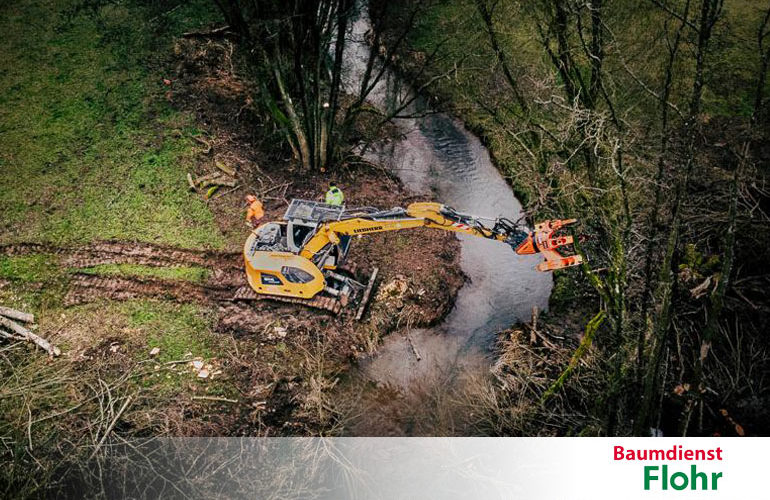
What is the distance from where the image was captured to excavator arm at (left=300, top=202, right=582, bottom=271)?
7.93 meters

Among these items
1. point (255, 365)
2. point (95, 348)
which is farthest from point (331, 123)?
point (95, 348)

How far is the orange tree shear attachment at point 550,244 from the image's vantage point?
7.80 meters

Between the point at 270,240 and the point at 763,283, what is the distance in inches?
305

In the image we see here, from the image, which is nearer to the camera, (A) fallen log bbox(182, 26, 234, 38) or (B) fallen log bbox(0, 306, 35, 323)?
(B) fallen log bbox(0, 306, 35, 323)

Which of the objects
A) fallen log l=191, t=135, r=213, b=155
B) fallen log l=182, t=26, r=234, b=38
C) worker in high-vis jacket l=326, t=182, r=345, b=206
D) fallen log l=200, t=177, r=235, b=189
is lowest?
worker in high-vis jacket l=326, t=182, r=345, b=206

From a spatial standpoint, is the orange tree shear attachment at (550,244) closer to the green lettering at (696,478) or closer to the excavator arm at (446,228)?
the excavator arm at (446,228)

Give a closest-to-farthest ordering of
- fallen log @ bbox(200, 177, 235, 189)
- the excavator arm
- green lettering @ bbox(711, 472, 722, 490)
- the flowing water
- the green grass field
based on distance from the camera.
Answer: green lettering @ bbox(711, 472, 722, 490), the excavator arm, the flowing water, the green grass field, fallen log @ bbox(200, 177, 235, 189)

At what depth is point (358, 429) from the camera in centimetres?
885

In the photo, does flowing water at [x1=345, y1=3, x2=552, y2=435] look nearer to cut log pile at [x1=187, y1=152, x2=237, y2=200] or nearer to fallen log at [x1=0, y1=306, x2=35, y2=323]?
cut log pile at [x1=187, y1=152, x2=237, y2=200]

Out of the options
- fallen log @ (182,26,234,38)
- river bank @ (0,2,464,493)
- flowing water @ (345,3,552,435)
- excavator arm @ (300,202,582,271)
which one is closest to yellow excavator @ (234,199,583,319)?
excavator arm @ (300,202,582,271)

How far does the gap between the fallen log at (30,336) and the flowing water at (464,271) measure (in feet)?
15.7

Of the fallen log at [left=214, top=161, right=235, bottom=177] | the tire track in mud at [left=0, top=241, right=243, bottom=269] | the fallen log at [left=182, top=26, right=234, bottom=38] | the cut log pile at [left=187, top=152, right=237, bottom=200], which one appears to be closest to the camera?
the tire track in mud at [left=0, top=241, right=243, bottom=269]

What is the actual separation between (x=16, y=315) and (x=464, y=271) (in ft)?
25.5

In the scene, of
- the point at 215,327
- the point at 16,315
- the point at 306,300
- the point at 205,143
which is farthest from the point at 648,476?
the point at 205,143
